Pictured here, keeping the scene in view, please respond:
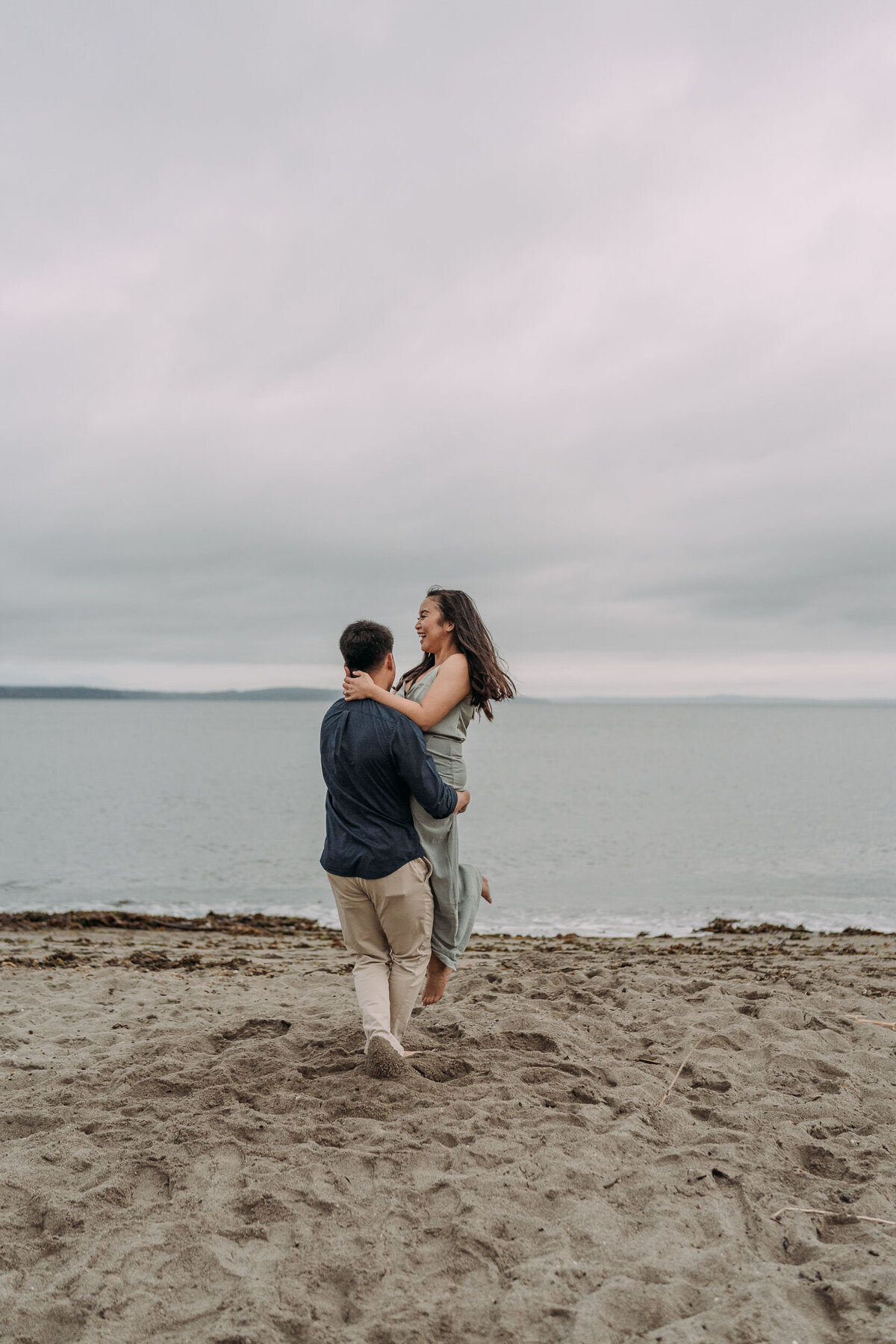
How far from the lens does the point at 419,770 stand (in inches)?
171

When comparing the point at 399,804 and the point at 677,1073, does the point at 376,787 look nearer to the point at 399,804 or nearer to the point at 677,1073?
the point at 399,804

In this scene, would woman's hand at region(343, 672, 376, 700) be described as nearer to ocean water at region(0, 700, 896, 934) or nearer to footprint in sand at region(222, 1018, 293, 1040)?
footprint in sand at region(222, 1018, 293, 1040)

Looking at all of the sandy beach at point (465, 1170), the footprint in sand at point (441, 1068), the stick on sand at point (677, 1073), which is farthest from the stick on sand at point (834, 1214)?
the footprint in sand at point (441, 1068)

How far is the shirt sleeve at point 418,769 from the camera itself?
14.3 feet

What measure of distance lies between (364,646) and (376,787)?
731 millimetres

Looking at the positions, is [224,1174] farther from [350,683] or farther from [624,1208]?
[350,683]

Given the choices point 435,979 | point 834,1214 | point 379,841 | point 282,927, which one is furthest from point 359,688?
point 282,927

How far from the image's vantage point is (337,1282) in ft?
9.51

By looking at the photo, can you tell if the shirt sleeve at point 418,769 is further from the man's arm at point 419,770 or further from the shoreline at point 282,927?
the shoreline at point 282,927

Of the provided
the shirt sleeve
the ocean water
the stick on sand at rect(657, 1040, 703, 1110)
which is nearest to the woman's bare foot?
the shirt sleeve

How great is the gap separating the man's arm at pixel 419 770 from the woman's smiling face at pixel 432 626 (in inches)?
23.1

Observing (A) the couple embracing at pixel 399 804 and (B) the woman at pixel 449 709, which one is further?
(B) the woman at pixel 449 709

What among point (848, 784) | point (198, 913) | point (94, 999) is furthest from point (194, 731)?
point (94, 999)

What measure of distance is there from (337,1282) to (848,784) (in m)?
38.6
